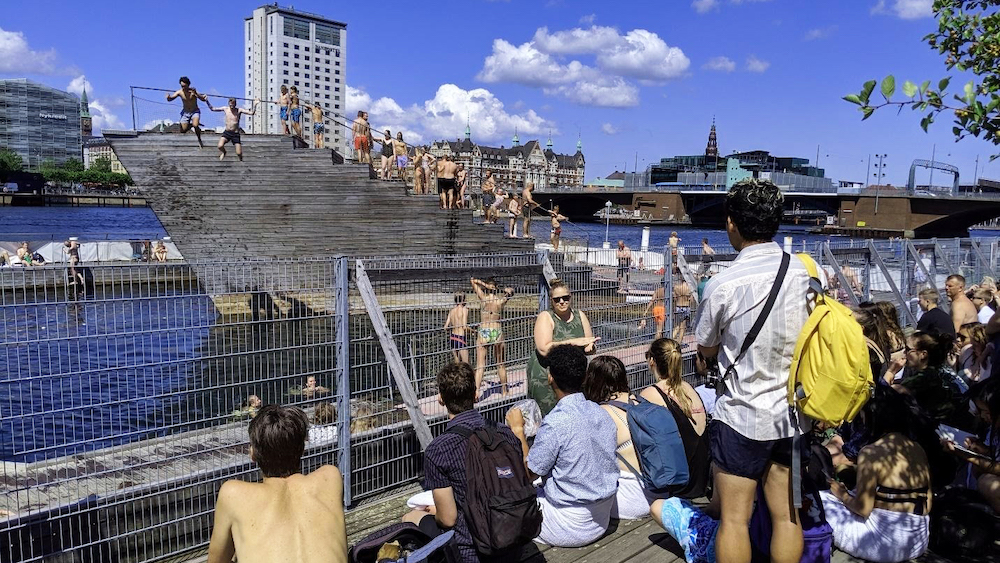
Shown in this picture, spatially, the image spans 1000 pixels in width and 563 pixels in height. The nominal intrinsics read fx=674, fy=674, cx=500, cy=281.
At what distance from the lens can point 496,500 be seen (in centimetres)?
320

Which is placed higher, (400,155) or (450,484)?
(400,155)

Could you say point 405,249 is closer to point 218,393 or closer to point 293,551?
point 218,393

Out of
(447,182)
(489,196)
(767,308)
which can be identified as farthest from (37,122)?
(767,308)

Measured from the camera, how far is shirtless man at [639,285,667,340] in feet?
24.2

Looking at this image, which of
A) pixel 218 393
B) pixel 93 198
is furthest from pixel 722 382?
pixel 93 198

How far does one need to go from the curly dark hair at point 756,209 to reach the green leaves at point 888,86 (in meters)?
0.64

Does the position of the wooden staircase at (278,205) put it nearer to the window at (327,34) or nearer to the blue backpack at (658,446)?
the blue backpack at (658,446)

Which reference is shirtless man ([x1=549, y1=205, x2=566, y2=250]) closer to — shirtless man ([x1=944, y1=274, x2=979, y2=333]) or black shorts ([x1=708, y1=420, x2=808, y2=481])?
shirtless man ([x1=944, y1=274, x2=979, y2=333])

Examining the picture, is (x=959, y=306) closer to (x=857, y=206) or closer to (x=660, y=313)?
(x=660, y=313)

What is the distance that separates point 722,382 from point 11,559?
Result: 3.65 metres

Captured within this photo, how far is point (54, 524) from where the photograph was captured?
142 inches

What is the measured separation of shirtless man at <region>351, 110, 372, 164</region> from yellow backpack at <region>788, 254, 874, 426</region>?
17836mm

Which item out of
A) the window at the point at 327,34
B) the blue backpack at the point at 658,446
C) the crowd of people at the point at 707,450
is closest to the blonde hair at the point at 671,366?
the crowd of people at the point at 707,450

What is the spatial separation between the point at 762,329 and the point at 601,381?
5.75 ft
